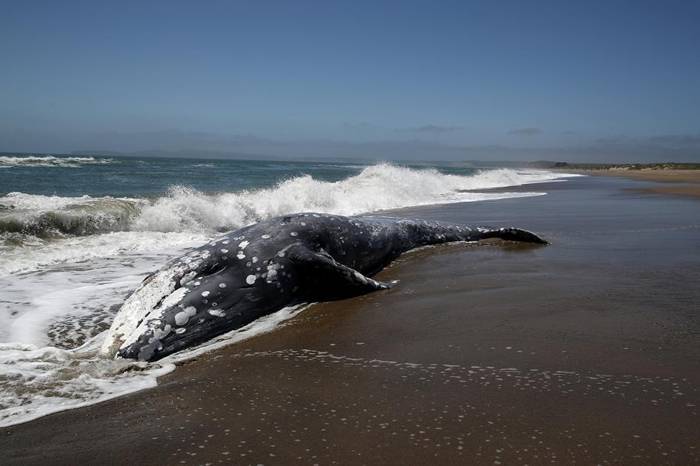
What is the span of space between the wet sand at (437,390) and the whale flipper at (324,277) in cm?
26

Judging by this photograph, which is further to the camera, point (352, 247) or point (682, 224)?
point (682, 224)

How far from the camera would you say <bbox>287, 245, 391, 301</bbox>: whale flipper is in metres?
5.98

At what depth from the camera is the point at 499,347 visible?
4.38m

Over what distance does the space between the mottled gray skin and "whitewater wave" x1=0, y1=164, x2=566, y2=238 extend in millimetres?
6940

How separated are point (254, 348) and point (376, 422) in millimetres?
1832

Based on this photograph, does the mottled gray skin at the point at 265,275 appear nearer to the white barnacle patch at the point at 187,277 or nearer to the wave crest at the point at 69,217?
the white barnacle patch at the point at 187,277

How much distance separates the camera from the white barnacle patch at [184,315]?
16.4 feet

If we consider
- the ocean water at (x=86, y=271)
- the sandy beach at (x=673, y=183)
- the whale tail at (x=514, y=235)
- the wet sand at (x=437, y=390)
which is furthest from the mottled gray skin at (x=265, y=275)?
the sandy beach at (x=673, y=183)

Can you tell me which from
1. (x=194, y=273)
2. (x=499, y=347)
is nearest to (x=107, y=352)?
(x=194, y=273)

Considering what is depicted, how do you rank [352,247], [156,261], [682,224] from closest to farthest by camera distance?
1. [352,247]
2. [156,261]
3. [682,224]

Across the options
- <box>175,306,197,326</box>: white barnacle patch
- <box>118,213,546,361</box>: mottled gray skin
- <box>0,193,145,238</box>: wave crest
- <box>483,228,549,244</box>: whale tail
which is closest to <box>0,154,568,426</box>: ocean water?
<box>0,193,145,238</box>: wave crest

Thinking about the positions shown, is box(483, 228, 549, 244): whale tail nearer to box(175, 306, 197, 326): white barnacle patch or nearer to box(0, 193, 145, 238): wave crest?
box(175, 306, 197, 326): white barnacle patch

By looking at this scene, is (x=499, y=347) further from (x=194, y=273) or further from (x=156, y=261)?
(x=156, y=261)

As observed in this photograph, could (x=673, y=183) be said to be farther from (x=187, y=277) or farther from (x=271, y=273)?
(x=187, y=277)
